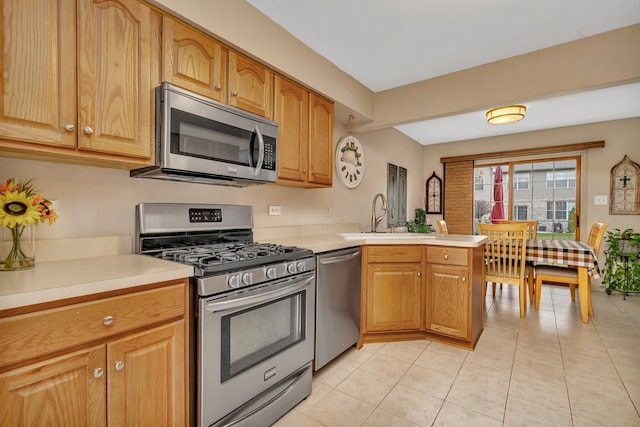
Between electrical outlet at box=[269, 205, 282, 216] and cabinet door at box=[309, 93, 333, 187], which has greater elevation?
cabinet door at box=[309, 93, 333, 187]

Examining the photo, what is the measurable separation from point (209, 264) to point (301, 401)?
1061 millimetres

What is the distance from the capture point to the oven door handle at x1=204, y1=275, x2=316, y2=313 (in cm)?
134

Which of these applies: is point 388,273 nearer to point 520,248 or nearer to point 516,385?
point 516,385

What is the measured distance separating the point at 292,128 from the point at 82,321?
1752 mm

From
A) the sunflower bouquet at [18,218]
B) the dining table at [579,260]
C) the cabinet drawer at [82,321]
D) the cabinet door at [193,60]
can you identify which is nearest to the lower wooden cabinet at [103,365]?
the cabinet drawer at [82,321]

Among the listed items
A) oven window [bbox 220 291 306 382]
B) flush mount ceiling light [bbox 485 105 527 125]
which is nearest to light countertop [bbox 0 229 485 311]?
oven window [bbox 220 291 306 382]

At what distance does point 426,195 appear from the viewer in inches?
233

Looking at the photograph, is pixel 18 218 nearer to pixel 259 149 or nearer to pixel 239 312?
pixel 239 312

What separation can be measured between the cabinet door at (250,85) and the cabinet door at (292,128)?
0.09 metres

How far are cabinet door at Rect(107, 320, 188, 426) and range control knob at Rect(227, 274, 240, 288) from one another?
24cm

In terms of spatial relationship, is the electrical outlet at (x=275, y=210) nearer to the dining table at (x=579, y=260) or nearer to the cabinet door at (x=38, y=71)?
the cabinet door at (x=38, y=71)

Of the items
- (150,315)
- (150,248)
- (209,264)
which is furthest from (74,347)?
(150,248)

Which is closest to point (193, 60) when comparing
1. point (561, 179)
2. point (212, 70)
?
point (212, 70)

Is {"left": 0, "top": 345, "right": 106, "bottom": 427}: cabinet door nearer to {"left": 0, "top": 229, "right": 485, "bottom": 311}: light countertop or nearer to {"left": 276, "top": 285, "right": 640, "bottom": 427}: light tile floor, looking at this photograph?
{"left": 0, "top": 229, "right": 485, "bottom": 311}: light countertop
